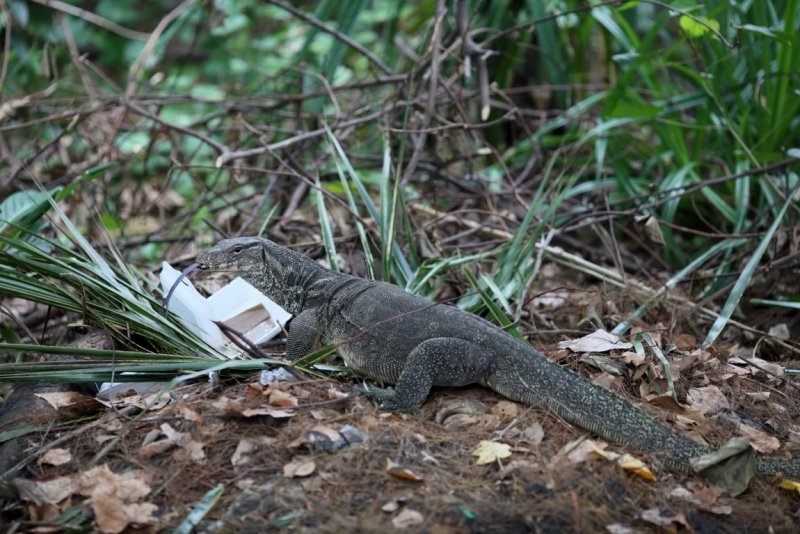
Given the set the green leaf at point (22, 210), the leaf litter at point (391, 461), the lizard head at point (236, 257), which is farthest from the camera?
the green leaf at point (22, 210)

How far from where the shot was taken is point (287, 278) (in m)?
4.32

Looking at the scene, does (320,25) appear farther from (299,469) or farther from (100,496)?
(100,496)

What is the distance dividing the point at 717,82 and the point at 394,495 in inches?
211

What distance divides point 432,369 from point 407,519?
0.98 m

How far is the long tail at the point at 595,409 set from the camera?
3091 mm

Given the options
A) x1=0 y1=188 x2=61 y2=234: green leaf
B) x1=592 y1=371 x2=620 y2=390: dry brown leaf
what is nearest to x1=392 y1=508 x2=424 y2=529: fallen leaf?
x1=592 y1=371 x2=620 y2=390: dry brown leaf

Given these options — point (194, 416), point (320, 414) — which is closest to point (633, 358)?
point (320, 414)

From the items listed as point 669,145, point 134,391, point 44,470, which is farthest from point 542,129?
point 44,470

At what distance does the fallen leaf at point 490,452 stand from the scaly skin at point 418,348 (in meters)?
0.39

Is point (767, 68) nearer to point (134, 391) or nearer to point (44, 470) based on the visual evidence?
point (134, 391)

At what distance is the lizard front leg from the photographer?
4.01 meters

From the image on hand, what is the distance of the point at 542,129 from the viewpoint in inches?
288

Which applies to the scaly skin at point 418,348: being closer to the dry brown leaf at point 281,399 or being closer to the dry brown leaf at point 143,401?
the dry brown leaf at point 281,399

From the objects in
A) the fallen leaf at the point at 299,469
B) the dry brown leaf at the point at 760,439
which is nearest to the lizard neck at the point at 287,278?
the fallen leaf at the point at 299,469
